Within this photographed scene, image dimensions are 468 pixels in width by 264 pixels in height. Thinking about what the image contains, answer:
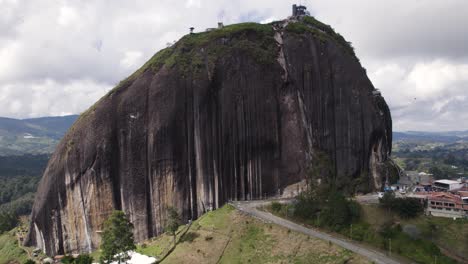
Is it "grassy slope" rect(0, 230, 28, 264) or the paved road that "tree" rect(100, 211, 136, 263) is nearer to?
the paved road

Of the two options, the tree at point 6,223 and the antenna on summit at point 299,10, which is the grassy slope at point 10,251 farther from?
the antenna on summit at point 299,10

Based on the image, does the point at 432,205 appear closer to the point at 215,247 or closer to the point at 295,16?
the point at 215,247

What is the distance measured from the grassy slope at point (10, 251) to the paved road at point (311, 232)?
40.9 metres

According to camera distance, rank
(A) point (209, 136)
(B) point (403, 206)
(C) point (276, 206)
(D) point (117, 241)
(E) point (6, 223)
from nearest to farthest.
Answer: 1. (D) point (117, 241)
2. (B) point (403, 206)
3. (C) point (276, 206)
4. (A) point (209, 136)
5. (E) point (6, 223)

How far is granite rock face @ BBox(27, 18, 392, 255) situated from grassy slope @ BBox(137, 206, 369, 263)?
7490 millimetres

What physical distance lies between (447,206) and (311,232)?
19.5m

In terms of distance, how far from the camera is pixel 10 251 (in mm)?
66250

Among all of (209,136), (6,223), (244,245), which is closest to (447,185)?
(244,245)

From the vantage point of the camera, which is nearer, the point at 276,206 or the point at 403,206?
the point at 403,206

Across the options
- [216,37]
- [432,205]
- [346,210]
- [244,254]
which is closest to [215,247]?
[244,254]

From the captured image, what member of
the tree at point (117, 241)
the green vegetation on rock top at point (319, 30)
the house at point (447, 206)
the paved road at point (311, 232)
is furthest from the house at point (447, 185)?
the tree at point (117, 241)

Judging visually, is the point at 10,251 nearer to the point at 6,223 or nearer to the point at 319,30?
the point at 6,223

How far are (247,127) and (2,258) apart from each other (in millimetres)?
51952

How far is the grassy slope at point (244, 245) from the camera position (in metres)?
38.9
